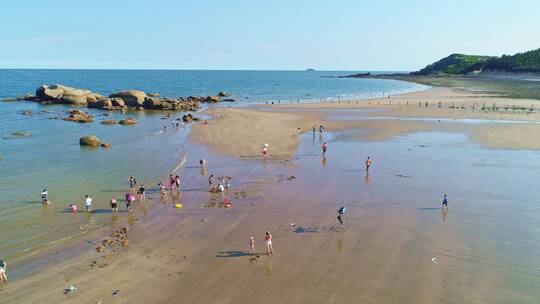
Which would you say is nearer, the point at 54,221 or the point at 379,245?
the point at 379,245

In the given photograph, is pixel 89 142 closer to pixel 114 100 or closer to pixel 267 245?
pixel 267 245

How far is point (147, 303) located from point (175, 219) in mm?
8545

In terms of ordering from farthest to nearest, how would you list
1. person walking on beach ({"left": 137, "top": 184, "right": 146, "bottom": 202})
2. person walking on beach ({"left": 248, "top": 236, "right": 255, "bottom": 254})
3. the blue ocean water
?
1. person walking on beach ({"left": 137, "top": 184, "right": 146, "bottom": 202})
2. the blue ocean water
3. person walking on beach ({"left": 248, "top": 236, "right": 255, "bottom": 254})

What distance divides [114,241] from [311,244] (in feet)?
31.9

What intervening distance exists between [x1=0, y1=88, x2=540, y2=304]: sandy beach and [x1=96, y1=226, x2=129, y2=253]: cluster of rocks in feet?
1.33

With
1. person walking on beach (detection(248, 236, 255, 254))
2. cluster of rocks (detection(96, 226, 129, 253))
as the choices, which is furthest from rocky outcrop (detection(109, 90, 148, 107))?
person walking on beach (detection(248, 236, 255, 254))

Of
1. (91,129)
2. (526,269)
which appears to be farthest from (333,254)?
(91,129)

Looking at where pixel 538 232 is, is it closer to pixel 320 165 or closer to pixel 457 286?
pixel 457 286

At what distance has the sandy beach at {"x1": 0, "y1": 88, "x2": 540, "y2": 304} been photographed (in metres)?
15.8

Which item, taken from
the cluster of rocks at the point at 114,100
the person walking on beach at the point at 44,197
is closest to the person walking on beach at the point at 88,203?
the person walking on beach at the point at 44,197

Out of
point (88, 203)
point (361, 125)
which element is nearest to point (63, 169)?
point (88, 203)

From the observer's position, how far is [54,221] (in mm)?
23469

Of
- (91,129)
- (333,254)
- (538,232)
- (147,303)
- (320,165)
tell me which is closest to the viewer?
(147,303)

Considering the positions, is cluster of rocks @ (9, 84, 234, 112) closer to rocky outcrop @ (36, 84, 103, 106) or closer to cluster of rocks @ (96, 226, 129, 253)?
rocky outcrop @ (36, 84, 103, 106)
